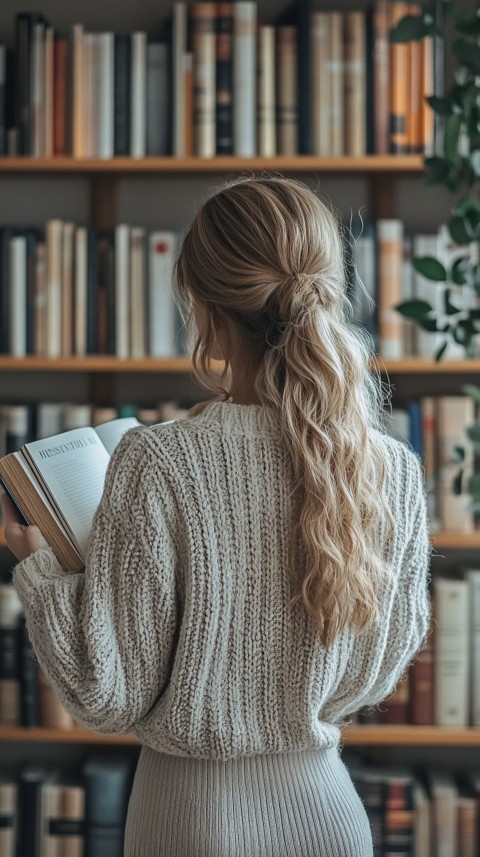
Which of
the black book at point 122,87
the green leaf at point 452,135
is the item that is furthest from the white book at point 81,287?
the green leaf at point 452,135

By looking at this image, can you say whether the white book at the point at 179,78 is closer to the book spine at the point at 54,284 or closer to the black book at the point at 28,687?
the book spine at the point at 54,284

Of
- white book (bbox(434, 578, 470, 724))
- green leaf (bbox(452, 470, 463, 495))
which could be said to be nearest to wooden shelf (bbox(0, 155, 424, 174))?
green leaf (bbox(452, 470, 463, 495))

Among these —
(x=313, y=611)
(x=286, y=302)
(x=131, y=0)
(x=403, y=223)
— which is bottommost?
(x=313, y=611)

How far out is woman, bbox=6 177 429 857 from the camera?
995mm

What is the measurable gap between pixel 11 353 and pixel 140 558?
1.23 metres

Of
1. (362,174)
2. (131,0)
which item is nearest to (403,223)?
(362,174)

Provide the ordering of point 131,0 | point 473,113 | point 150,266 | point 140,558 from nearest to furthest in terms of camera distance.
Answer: point 140,558 → point 473,113 → point 150,266 → point 131,0

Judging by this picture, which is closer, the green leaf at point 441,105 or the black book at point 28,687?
the green leaf at point 441,105

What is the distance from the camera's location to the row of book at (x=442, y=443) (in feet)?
6.89

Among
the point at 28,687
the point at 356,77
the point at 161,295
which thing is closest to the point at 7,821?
the point at 28,687

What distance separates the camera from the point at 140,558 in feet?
3.23

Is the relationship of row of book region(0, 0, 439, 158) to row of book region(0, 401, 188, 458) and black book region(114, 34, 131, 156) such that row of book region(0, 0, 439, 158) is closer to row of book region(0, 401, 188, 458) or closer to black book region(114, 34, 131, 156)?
black book region(114, 34, 131, 156)

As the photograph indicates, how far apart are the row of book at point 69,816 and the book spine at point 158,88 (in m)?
1.34

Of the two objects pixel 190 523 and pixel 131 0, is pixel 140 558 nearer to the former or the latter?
pixel 190 523
